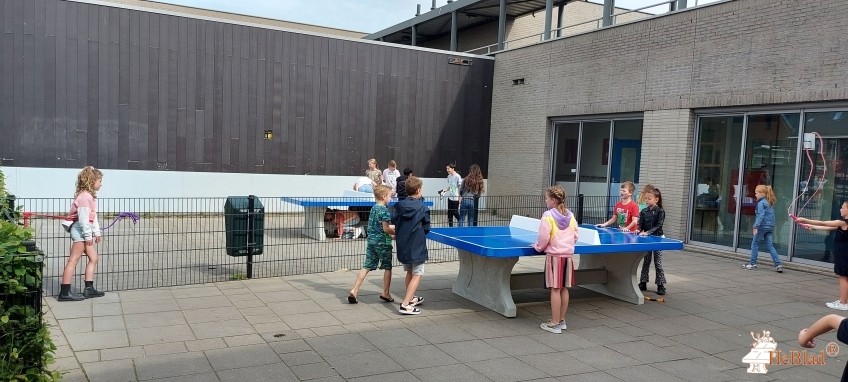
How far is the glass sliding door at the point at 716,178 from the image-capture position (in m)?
12.8

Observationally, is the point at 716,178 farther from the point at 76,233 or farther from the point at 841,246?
the point at 76,233

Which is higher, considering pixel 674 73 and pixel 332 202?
pixel 674 73

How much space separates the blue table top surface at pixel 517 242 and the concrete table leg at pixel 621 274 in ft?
0.88

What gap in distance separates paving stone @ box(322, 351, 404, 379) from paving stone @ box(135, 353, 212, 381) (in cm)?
108

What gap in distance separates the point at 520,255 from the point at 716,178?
8.07m

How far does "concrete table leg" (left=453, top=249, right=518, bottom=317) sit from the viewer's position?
7.39 m

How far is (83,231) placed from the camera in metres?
7.40

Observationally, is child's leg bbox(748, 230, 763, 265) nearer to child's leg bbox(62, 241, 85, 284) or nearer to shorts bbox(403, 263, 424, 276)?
shorts bbox(403, 263, 424, 276)

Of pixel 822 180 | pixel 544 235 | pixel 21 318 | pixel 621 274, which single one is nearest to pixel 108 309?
pixel 21 318

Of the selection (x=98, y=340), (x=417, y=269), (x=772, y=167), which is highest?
(x=772, y=167)

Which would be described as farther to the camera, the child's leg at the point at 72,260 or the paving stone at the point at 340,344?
the child's leg at the point at 72,260

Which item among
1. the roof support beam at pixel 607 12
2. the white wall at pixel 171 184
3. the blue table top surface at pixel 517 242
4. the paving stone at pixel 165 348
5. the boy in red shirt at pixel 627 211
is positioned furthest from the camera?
the roof support beam at pixel 607 12

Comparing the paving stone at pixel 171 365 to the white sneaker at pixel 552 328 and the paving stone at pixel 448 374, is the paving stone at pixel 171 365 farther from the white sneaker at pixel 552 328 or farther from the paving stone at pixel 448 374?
the white sneaker at pixel 552 328

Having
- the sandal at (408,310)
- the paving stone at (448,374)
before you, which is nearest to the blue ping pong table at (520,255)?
the sandal at (408,310)
